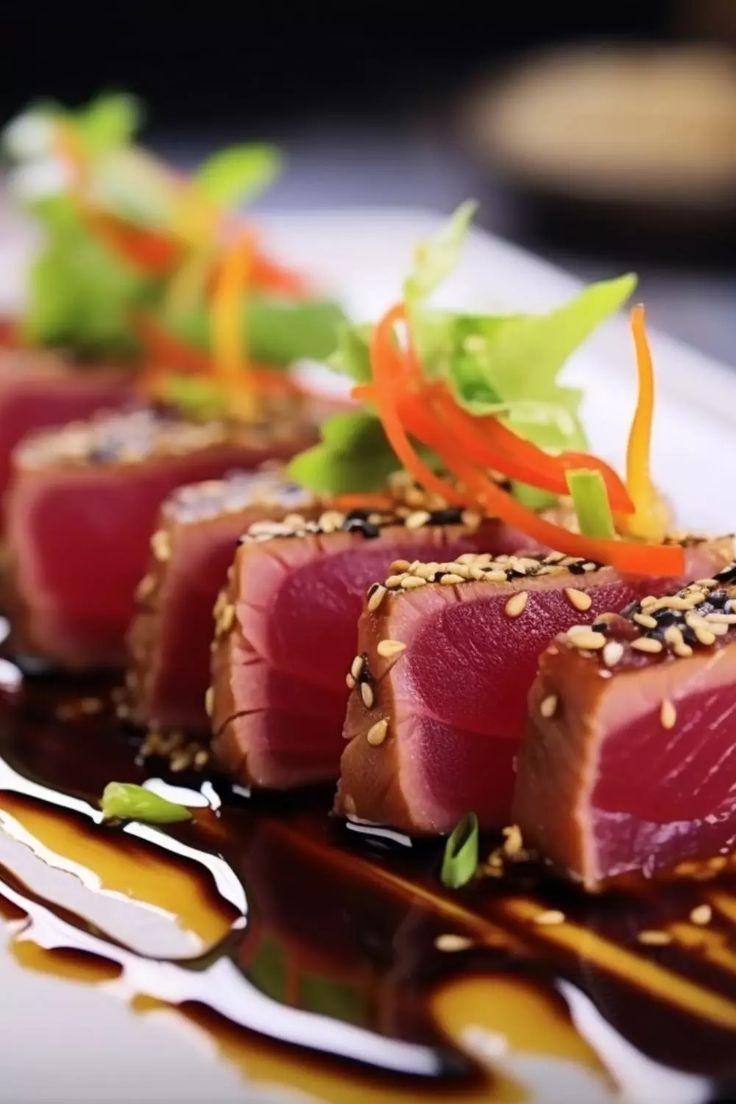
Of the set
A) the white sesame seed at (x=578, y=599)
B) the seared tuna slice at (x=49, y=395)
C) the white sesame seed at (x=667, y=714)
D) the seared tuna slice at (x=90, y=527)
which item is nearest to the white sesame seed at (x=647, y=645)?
the white sesame seed at (x=667, y=714)

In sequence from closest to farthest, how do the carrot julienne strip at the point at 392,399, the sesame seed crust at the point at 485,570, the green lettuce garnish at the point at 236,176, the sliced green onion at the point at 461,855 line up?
the sliced green onion at the point at 461,855
the sesame seed crust at the point at 485,570
the carrot julienne strip at the point at 392,399
the green lettuce garnish at the point at 236,176

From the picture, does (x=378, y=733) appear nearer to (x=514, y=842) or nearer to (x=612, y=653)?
(x=514, y=842)

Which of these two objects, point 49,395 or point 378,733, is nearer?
point 378,733

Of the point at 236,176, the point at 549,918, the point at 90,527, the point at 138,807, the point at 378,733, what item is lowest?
the point at 138,807

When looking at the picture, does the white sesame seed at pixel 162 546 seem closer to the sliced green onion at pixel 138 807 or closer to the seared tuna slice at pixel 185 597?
the seared tuna slice at pixel 185 597

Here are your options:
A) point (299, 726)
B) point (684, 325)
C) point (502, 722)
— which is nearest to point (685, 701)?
point (502, 722)

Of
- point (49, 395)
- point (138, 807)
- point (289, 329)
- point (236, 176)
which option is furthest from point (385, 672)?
point (236, 176)

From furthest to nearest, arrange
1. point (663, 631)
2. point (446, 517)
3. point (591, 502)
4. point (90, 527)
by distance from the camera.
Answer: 1. point (90, 527)
2. point (446, 517)
3. point (591, 502)
4. point (663, 631)
